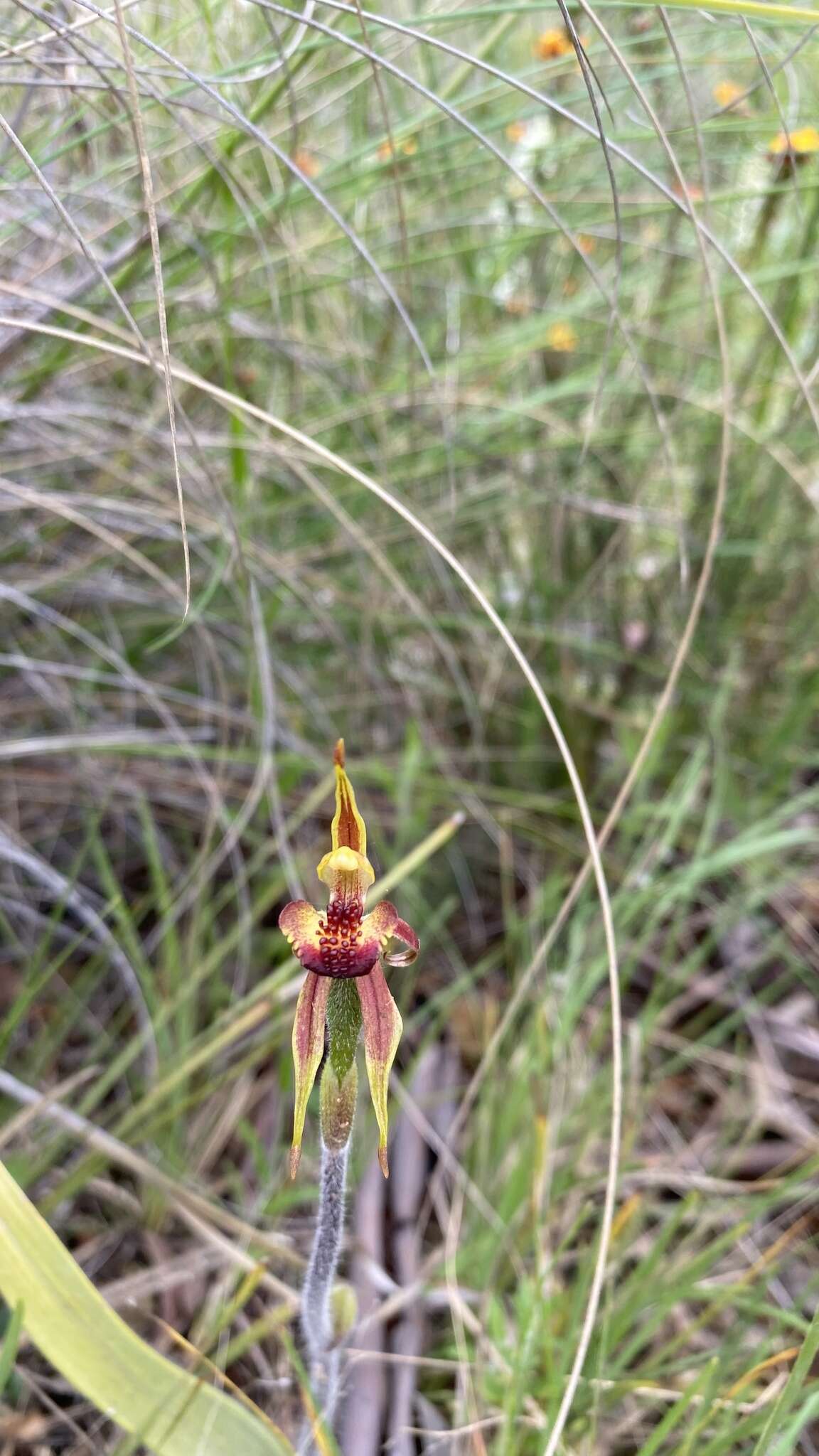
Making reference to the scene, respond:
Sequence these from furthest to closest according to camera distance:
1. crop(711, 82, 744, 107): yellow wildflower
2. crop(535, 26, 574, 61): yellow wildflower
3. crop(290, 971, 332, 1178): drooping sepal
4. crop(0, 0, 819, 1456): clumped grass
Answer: crop(711, 82, 744, 107): yellow wildflower < crop(535, 26, 574, 61): yellow wildflower < crop(0, 0, 819, 1456): clumped grass < crop(290, 971, 332, 1178): drooping sepal

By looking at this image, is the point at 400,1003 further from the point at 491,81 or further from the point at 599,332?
the point at 491,81

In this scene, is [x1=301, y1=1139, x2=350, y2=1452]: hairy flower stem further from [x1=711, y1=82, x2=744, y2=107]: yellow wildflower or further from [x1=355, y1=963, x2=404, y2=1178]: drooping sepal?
[x1=711, y1=82, x2=744, y2=107]: yellow wildflower

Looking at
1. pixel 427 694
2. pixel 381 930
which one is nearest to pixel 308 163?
pixel 427 694

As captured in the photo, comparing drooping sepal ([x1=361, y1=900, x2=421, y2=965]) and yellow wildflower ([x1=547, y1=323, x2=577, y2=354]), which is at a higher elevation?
yellow wildflower ([x1=547, y1=323, x2=577, y2=354])

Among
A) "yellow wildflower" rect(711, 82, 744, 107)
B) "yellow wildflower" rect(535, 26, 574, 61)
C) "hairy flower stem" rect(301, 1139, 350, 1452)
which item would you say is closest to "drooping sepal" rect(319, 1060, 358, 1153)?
"hairy flower stem" rect(301, 1139, 350, 1452)

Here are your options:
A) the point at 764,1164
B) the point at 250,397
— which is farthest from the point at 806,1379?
the point at 250,397

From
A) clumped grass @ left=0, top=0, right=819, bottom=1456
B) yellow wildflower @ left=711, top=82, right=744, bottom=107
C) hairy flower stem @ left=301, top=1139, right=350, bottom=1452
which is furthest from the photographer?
yellow wildflower @ left=711, top=82, right=744, bottom=107

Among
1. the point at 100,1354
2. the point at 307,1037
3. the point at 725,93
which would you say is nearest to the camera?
the point at 307,1037

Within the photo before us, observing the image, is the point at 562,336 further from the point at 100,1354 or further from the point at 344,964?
the point at 100,1354
